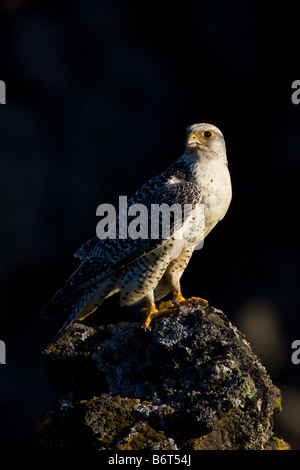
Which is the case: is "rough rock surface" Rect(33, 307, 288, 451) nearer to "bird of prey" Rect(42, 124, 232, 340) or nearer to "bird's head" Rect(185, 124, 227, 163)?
"bird of prey" Rect(42, 124, 232, 340)

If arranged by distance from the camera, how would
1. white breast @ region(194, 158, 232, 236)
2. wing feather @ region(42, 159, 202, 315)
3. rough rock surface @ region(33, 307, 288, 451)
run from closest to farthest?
1. rough rock surface @ region(33, 307, 288, 451)
2. wing feather @ region(42, 159, 202, 315)
3. white breast @ region(194, 158, 232, 236)

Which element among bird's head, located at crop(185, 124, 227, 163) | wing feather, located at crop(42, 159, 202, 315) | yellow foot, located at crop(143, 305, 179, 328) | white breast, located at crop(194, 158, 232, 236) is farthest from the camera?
bird's head, located at crop(185, 124, 227, 163)

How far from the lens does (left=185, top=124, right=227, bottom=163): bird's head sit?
4336 mm

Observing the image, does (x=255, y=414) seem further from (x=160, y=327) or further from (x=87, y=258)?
(x=87, y=258)

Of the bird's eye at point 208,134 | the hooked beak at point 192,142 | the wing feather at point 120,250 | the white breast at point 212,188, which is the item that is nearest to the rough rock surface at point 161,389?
the wing feather at point 120,250

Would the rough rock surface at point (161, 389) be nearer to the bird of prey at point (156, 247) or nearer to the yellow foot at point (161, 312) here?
the yellow foot at point (161, 312)

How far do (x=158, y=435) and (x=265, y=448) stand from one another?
1.71ft

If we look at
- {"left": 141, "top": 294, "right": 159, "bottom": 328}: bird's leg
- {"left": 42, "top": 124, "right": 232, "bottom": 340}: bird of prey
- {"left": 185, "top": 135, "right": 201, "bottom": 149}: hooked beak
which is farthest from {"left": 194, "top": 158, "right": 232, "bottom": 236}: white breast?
{"left": 141, "top": 294, "right": 159, "bottom": 328}: bird's leg

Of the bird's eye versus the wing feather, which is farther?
the bird's eye

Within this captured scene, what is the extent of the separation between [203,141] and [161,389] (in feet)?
5.86

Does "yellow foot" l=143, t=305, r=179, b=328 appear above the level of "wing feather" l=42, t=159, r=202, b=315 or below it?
below

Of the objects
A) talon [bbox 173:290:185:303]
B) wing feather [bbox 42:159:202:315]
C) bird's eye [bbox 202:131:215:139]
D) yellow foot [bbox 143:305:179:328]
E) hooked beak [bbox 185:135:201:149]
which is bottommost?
yellow foot [bbox 143:305:179:328]

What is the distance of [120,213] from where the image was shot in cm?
441
